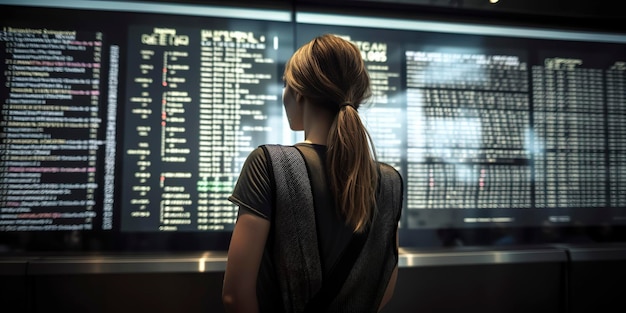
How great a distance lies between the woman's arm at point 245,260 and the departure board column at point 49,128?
1064 millimetres

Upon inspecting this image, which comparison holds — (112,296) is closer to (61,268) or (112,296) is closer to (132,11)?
(61,268)

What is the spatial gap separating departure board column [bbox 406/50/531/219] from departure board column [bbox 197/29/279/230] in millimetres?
742

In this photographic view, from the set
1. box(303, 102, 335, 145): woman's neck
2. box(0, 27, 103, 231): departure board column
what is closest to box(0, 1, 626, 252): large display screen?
box(0, 27, 103, 231): departure board column

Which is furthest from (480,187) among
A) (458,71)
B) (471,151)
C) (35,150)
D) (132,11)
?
(35,150)

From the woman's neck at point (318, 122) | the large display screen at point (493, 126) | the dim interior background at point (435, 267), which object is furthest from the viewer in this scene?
the large display screen at point (493, 126)

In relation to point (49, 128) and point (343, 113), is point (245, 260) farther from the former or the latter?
point (49, 128)

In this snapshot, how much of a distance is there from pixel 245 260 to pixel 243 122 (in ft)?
3.05

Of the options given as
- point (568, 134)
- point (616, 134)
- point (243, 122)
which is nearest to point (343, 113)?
point (243, 122)

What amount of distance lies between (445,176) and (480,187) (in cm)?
20

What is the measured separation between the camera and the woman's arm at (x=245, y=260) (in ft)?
2.45

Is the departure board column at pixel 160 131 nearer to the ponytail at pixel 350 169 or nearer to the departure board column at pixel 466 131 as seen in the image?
the ponytail at pixel 350 169

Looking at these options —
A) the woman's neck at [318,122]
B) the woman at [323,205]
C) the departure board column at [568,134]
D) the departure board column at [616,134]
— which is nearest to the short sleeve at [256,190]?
the woman at [323,205]

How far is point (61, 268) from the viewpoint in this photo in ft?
4.60

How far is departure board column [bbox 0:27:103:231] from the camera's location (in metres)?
1.46
